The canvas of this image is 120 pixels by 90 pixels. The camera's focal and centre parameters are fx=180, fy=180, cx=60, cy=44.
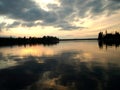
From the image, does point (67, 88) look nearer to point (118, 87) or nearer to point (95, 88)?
point (95, 88)

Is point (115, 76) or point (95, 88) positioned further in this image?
point (115, 76)

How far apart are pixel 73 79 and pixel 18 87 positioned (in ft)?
24.2

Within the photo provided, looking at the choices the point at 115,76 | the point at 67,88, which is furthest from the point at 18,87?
the point at 115,76

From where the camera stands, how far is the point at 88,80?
23.3 meters

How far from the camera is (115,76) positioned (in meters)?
24.7

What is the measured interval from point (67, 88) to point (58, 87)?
42.0 inches

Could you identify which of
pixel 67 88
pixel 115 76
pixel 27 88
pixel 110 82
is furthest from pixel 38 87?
pixel 115 76

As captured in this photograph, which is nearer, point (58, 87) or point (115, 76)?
point (58, 87)

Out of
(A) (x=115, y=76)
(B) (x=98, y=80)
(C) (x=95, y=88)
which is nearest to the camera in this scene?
(C) (x=95, y=88)

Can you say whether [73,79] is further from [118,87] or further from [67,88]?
[118,87]

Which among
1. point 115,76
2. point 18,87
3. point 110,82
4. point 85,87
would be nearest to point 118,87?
point 110,82

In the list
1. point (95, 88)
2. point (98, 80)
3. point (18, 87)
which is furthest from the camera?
point (98, 80)

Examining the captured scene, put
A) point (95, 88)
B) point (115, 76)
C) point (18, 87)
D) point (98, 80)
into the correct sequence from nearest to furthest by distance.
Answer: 1. point (95, 88)
2. point (18, 87)
3. point (98, 80)
4. point (115, 76)

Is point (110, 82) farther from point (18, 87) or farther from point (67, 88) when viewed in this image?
point (18, 87)
